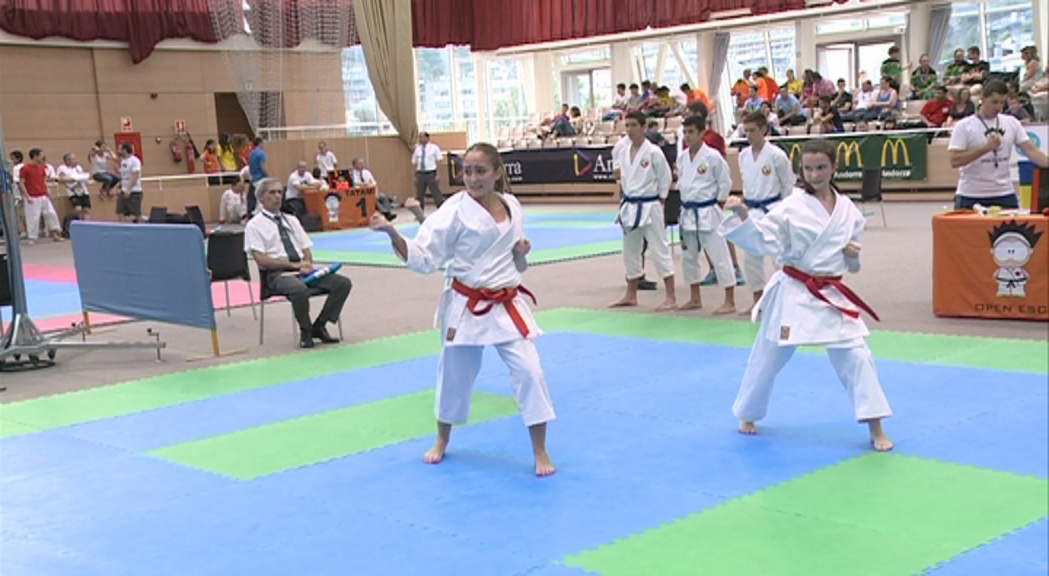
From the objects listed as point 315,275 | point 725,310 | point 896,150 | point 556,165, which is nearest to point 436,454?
point 315,275

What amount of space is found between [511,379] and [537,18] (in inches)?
1042

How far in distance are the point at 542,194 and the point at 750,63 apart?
707 cm

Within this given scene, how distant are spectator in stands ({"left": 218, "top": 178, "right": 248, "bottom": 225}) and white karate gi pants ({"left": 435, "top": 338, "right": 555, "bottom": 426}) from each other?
18.4 metres

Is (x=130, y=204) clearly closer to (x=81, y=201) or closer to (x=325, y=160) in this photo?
(x=81, y=201)

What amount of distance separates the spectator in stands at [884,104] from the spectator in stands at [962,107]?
1.52 meters

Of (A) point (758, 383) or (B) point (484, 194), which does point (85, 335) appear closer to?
(B) point (484, 194)

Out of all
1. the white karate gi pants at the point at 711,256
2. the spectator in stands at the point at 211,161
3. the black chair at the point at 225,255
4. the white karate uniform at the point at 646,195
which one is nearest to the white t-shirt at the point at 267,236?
the black chair at the point at 225,255

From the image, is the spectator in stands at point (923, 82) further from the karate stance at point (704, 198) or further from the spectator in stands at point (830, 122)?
the karate stance at point (704, 198)

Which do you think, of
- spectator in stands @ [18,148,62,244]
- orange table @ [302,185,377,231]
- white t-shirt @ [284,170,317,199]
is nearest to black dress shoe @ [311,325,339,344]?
orange table @ [302,185,377,231]

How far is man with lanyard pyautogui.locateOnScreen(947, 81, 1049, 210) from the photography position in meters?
7.81

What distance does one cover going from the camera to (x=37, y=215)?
21359 mm

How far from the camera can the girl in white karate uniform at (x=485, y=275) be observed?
187 inches

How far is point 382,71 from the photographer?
2545 cm

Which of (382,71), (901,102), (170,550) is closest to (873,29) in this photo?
(901,102)
